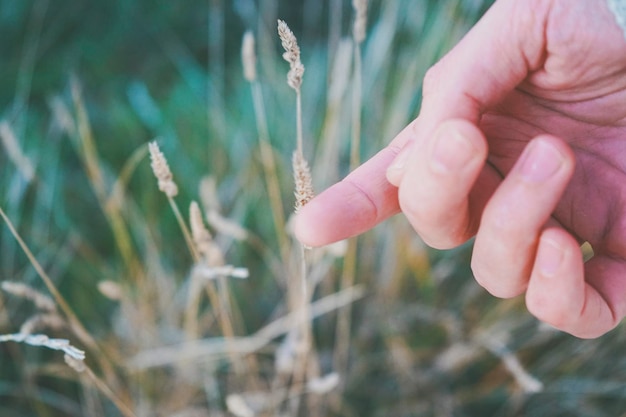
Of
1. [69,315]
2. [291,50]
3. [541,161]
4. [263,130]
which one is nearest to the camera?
[541,161]

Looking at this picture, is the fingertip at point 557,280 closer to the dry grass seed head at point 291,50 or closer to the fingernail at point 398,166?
the fingernail at point 398,166

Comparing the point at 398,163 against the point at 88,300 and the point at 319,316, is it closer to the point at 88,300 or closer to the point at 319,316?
the point at 319,316

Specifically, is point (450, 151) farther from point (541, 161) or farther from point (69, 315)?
point (69, 315)

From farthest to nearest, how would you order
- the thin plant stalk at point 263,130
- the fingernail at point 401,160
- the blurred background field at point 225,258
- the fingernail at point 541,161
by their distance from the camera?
the blurred background field at point 225,258 → the thin plant stalk at point 263,130 → the fingernail at point 401,160 → the fingernail at point 541,161

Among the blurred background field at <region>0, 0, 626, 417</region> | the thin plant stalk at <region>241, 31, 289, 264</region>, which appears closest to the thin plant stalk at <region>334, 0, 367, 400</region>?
the blurred background field at <region>0, 0, 626, 417</region>

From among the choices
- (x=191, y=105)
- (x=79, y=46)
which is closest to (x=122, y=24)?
(x=79, y=46)

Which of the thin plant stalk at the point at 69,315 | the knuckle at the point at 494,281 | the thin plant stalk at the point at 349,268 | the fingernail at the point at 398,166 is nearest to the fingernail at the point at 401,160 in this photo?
the fingernail at the point at 398,166

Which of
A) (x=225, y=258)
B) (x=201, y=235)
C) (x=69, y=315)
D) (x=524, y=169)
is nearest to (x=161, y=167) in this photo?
(x=201, y=235)
